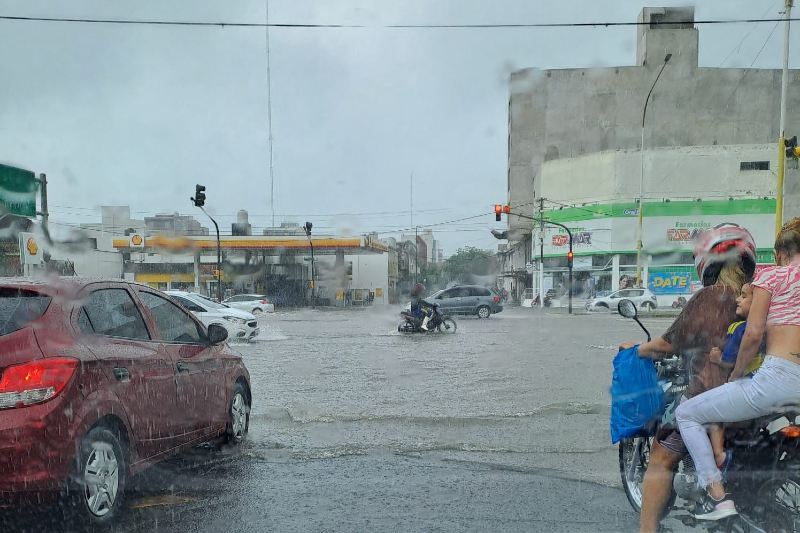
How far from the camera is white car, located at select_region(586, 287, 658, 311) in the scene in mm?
28823

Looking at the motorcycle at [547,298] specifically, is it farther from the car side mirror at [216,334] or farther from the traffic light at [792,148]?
the car side mirror at [216,334]

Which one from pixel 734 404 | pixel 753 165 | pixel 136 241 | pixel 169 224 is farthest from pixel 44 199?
pixel 753 165

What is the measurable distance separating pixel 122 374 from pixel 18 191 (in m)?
7.41

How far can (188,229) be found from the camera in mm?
12797

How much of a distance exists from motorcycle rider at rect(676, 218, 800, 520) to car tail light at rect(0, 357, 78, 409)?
10.6ft

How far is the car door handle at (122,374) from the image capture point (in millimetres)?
3883

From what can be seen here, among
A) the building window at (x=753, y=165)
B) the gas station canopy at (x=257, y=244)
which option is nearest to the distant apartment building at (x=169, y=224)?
the gas station canopy at (x=257, y=244)

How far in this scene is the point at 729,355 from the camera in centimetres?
318

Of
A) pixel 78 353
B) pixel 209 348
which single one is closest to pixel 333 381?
pixel 209 348

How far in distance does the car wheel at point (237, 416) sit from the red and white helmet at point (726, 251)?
155 inches

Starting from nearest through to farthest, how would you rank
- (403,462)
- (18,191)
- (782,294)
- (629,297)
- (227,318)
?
(782,294), (403,462), (18,191), (227,318), (629,297)

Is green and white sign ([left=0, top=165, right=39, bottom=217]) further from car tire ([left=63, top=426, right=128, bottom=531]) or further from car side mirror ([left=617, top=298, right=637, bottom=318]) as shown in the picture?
car side mirror ([left=617, top=298, right=637, bottom=318])

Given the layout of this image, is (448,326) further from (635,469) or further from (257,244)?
(635,469)

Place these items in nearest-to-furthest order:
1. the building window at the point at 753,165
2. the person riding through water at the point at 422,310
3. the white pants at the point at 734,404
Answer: the white pants at the point at 734,404
the person riding through water at the point at 422,310
the building window at the point at 753,165
